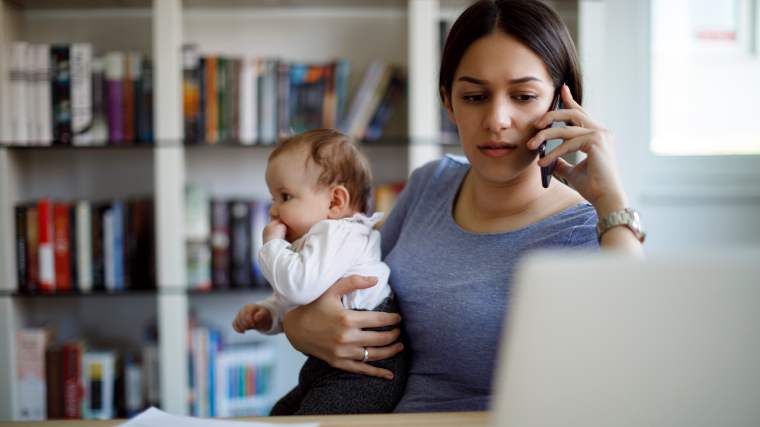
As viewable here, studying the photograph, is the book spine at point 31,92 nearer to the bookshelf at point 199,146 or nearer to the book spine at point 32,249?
the bookshelf at point 199,146

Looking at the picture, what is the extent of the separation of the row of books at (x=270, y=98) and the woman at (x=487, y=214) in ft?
4.46

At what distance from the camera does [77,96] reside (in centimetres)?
257

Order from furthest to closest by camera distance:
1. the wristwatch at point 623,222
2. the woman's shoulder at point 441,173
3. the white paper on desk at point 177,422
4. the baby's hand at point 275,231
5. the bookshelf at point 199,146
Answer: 1. the bookshelf at point 199,146
2. the woman's shoulder at point 441,173
3. the baby's hand at point 275,231
4. the wristwatch at point 623,222
5. the white paper on desk at point 177,422

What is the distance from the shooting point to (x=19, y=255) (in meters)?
2.59

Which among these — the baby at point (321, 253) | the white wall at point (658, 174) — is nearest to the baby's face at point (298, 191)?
the baby at point (321, 253)

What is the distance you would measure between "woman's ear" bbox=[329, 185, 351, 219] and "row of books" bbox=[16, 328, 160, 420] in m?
1.61

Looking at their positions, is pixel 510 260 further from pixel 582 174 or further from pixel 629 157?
pixel 629 157

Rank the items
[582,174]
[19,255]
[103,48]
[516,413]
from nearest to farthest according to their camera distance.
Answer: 1. [516,413]
2. [582,174]
3. [19,255]
4. [103,48]

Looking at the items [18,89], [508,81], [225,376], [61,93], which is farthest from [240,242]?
[508,81]

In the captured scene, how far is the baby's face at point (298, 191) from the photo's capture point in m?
1.35

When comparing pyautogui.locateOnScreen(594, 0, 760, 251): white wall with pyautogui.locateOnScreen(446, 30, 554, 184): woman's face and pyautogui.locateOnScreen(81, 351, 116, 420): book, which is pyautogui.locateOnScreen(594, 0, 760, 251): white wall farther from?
pyautogui.locateOnScreen(81, 351, 116, 420): book

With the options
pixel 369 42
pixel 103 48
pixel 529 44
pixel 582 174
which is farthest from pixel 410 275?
pixel 103 48

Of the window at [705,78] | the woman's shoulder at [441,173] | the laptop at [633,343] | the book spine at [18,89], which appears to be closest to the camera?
the laptop at [633,343]

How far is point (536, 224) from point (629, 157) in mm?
1887
